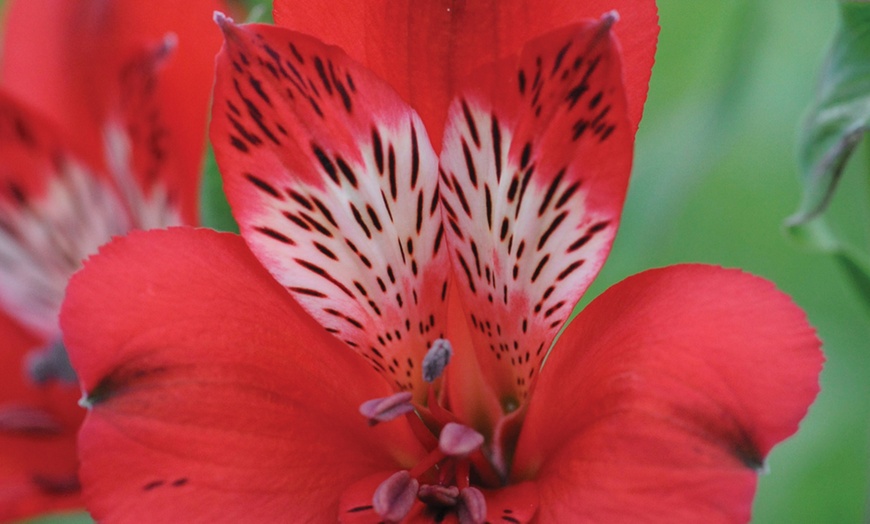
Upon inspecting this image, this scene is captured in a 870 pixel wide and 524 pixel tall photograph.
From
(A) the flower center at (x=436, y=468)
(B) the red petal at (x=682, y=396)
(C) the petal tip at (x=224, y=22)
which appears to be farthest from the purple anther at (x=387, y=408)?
(C) the petal tip at (x=224, y=22)

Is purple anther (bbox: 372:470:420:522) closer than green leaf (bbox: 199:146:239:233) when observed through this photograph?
Yes

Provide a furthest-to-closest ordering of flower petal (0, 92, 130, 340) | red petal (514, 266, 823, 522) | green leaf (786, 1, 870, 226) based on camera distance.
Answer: flower petal (0, 92, 130, 340), green leaf (786, 1, 870, 226), red petal (514, 266, 823, 522)

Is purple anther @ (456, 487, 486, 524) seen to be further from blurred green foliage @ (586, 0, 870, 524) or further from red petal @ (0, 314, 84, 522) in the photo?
blurred green foliage @ (586, 0, 870, 524)

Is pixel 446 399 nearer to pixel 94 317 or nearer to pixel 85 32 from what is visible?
pixel 94 317

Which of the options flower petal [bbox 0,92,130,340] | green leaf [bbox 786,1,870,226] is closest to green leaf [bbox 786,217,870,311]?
green leaf [bbox 786,1,870,226]


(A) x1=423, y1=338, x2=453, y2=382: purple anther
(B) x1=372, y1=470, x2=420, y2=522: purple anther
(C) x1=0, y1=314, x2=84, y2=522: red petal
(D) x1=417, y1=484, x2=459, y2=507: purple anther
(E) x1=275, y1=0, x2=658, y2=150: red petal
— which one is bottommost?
(C) x1=0, y1=314, x2=84, y2=522: red petal

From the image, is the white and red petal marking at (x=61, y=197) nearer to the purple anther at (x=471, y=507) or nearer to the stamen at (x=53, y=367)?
the stamen at (x=53, y=367)

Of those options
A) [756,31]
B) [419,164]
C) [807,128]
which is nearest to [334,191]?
[419,164]

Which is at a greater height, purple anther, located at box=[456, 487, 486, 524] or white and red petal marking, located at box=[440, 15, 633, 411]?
white and red petal marking, located at box=[440, 15, 633, 411]
